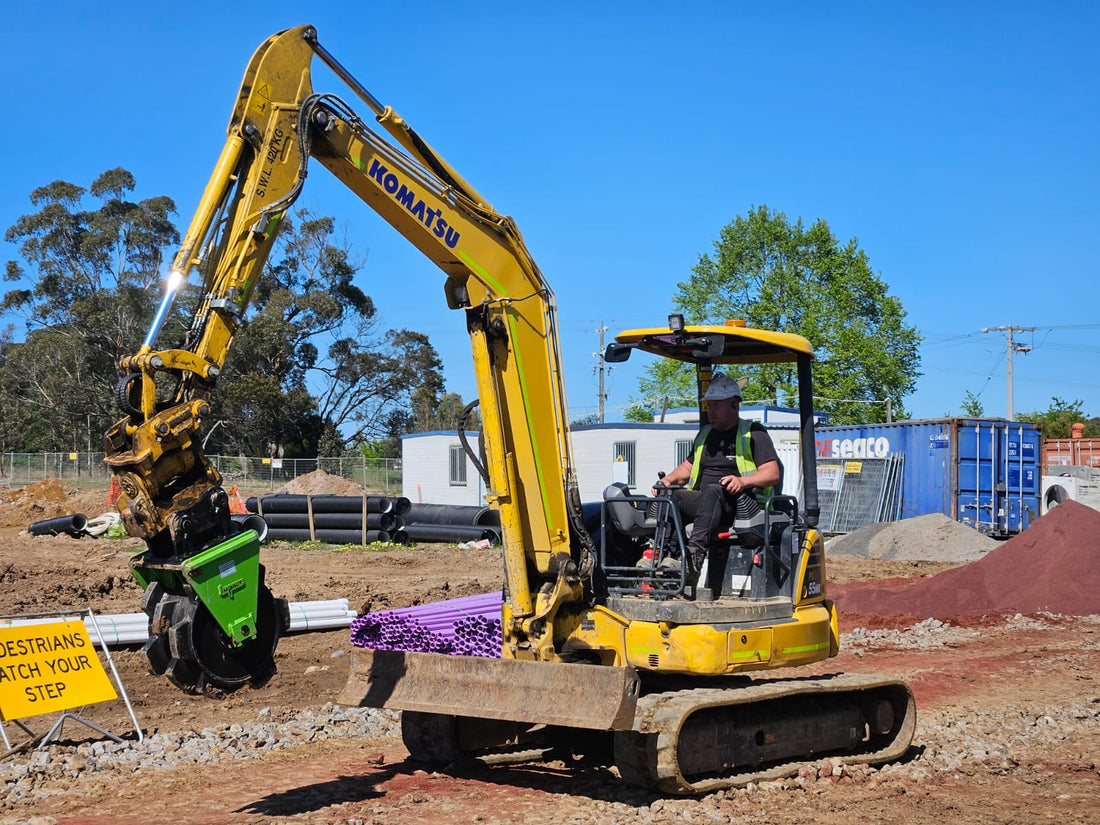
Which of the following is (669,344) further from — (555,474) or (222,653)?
(222,653)

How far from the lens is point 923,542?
2473 cm

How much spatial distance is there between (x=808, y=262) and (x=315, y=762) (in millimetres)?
50255

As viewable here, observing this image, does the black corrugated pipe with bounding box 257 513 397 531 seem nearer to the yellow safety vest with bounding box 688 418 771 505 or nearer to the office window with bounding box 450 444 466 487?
the office window with bounding box 450 444 466 487

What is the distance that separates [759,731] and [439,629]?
4221mm

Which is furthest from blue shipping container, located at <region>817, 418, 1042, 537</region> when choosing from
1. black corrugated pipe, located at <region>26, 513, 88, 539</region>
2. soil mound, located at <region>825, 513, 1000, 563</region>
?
black corrugated pipe, located at <region>26, 513, 88, 539</region>

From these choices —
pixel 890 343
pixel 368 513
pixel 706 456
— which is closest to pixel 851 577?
pixel 368 513

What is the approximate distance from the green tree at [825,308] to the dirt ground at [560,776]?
127 ft

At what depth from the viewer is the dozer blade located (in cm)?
607

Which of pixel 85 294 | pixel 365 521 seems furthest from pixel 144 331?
pixel 365 521

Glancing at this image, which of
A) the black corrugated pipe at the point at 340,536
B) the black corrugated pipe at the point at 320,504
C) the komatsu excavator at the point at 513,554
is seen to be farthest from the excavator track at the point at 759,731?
the black corrugated pipe at the point at 320,504

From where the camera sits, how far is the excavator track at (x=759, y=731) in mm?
6273

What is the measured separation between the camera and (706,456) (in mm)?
7398

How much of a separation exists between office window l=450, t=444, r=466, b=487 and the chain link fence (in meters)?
7.53

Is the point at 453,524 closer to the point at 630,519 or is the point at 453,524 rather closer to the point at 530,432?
the point at 630,519
